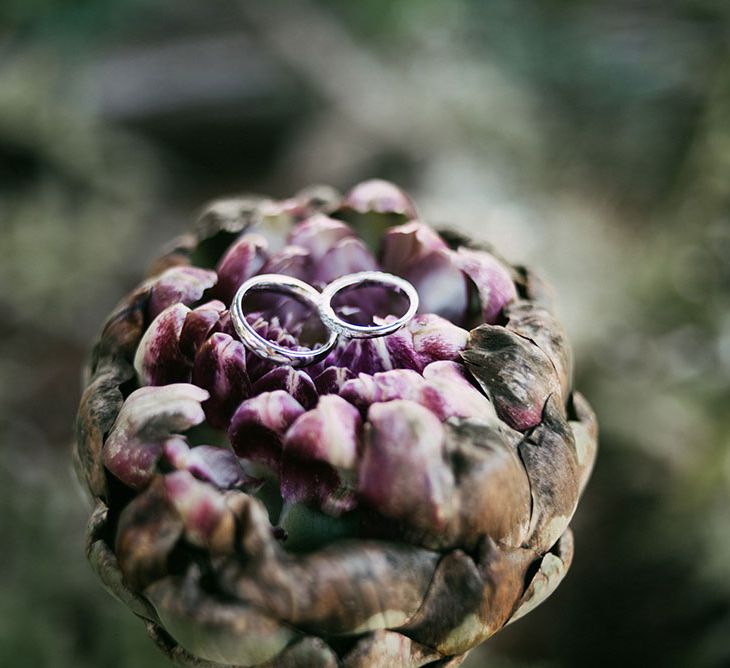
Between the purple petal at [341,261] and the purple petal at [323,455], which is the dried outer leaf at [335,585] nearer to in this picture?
the purple petal at [323,455]

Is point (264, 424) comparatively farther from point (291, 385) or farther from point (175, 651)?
Answer: point (175, 651)

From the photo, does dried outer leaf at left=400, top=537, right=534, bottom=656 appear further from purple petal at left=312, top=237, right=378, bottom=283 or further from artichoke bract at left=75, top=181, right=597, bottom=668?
purple petal at left=312, top=237, right=378, bottom=283

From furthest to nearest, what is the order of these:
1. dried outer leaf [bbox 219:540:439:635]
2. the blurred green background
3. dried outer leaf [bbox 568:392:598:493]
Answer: the blurred green background, dried outer leaf [bbox 568:392:598:493], dried outer leaf [bbox 219:540:439:635]

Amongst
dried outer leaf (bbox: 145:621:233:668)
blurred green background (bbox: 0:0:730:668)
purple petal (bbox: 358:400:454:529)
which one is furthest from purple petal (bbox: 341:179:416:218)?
blurred green background (bbox: 0:0:730:668)

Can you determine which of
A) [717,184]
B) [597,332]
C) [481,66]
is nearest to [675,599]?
[597,332]

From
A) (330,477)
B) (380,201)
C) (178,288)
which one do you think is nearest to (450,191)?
(380,201)

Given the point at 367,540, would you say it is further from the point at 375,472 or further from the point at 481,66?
the point at 481,66
